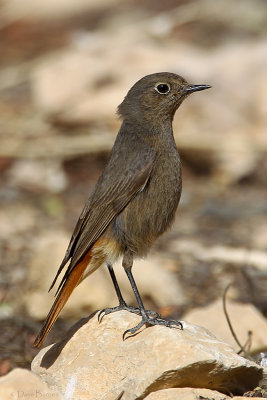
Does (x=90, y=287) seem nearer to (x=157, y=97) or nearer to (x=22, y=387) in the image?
(x=157, y=97)

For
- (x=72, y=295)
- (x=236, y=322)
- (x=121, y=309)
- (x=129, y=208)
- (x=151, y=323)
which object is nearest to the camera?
(x=151, y=323)

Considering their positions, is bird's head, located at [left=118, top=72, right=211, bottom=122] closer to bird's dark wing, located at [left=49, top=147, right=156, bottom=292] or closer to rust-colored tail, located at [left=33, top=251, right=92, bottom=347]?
bird's dark wing, located at [left=49, top=147, right=156, bottom=292]

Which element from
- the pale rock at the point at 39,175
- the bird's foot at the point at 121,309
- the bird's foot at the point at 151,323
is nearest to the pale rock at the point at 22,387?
the bird's foot at the point at 151,323

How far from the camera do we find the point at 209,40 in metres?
12.9

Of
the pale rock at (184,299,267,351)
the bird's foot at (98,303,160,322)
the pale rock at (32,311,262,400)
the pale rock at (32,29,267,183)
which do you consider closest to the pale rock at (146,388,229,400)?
the pale rock at (32,311,262,400)

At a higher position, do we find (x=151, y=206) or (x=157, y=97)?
(x=157, y=97)

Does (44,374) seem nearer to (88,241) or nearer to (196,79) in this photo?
(88,241)

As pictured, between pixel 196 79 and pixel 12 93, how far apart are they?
11.5 feet

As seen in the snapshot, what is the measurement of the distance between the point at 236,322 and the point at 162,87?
171 cm

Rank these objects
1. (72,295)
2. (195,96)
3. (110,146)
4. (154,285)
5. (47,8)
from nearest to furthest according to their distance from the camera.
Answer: (72,295) < (154,285) < (110,146) < (195,96) < (47,8)

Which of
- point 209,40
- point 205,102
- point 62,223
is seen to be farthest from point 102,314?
point 209,40

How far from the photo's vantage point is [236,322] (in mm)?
5098

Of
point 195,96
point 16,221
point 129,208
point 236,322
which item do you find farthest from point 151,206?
point 195,96

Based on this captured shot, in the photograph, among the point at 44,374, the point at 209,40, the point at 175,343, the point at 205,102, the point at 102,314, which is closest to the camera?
the point at 175,343
